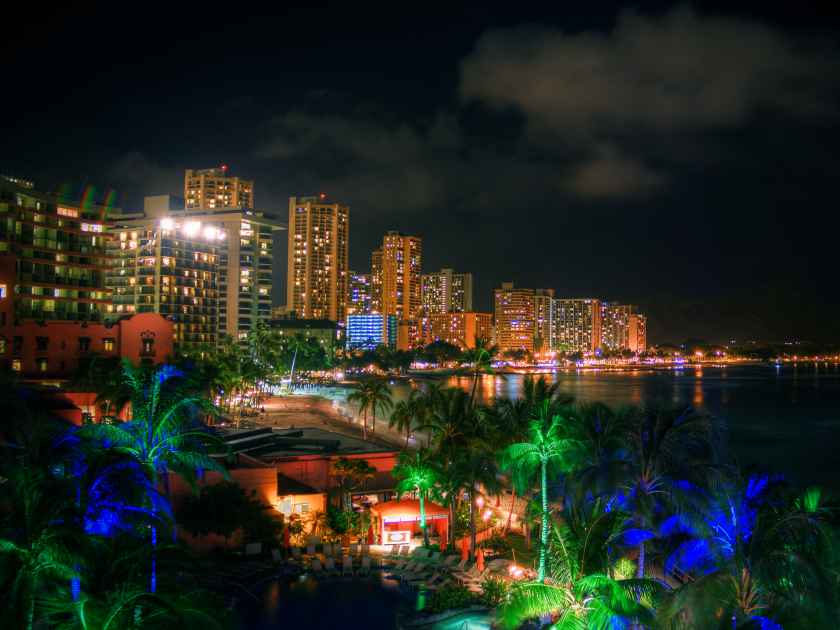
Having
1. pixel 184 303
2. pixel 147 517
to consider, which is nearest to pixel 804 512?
pixel 147 517

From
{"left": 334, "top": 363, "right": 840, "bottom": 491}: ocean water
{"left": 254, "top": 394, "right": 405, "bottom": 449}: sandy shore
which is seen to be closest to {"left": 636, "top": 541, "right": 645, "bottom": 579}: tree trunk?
{"left": 334, "top": 363, "right": 840, "bottom": 491}: ocean water

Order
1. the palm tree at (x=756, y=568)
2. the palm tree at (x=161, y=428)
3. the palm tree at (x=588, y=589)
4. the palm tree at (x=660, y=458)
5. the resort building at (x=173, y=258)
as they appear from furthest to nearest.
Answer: the resort building at (x=173, y=258), the palm tree at (x=660, y=458), the palm tree at (x=161, y=428), the palm tree at (x=588, y=589), the palm tree at (x=756, y=568)

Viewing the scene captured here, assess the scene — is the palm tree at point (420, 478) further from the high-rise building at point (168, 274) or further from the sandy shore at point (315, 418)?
the high-rise building at point (168, 274)

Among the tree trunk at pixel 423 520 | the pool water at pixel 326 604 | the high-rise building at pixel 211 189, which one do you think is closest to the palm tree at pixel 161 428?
the pool water at pixel 326 604

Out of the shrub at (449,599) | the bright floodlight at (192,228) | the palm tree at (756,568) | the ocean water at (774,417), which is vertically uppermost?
the bright floodlight at (192,228)

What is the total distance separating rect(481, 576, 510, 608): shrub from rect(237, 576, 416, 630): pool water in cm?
220

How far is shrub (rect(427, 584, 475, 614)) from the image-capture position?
835 inches

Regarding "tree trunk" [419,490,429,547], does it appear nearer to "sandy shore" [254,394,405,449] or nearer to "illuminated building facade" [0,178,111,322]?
"sandy shore" [254,394,405,449]

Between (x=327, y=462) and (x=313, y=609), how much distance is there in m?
9.84

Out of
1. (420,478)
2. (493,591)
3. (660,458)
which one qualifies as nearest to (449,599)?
(493,591)

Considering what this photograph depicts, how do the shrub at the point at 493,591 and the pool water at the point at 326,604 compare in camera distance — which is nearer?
the pool water at the point at 326,604

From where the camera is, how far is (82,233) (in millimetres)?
78938

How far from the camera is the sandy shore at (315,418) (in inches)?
2462

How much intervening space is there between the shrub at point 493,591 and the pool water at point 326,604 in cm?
220
